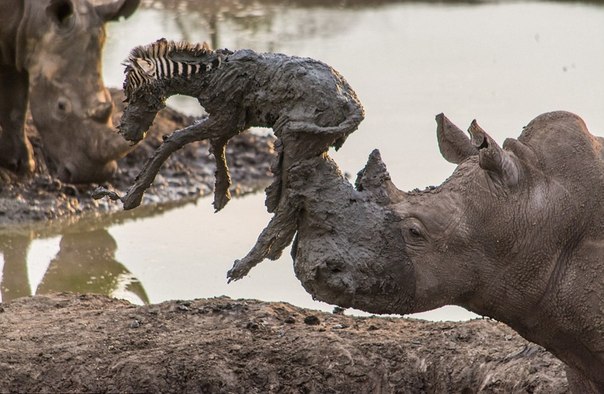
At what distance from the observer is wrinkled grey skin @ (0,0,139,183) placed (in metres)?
8.73

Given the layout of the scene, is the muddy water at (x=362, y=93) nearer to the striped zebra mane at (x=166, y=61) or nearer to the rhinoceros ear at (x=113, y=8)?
the rhinoceros ear at (x=113, y=8)

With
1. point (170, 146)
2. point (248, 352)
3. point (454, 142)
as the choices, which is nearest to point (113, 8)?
point (248, 352)

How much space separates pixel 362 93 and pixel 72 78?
3430 millimetres

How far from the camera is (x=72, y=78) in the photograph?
875 centimetres

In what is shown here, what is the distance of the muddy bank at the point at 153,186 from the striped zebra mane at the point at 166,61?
4397 millimetres

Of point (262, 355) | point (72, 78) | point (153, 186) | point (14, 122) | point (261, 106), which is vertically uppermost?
point (261, 106)

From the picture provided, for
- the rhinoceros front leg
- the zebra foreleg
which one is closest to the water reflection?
the rhinoceros front leg

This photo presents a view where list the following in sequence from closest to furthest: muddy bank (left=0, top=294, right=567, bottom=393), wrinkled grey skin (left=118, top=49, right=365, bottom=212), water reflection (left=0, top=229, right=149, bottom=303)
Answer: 1. wrinkled grey skin (left=118, top=49, right=365, bottom=212)
2. muddy bank (left=0, top=294, right=567, bottom=393)
3. water reflection (left=0, top=229, right=149, bottom=303)

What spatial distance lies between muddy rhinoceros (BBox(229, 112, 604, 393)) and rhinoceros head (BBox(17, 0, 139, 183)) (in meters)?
4.97

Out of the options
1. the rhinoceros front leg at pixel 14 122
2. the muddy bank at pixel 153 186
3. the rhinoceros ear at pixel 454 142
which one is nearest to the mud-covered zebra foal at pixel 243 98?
the rhinoceros ear at pixel 454 142

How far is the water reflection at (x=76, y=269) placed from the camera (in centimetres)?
729

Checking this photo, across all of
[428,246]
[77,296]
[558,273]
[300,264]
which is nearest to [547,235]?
[558,273]

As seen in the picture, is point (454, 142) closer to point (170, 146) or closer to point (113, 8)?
point (170, 146)

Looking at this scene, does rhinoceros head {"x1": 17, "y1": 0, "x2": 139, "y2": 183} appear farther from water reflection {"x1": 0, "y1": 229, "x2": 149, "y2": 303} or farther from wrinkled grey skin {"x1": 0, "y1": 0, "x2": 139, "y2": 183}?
water reflection {"x1": 0, "y1": 229, "x2": 149, "y2": 303}
